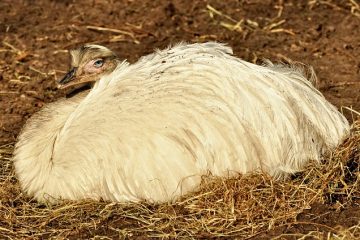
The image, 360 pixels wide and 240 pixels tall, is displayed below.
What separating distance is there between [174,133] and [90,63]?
3.59 ft

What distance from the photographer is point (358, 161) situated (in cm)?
621

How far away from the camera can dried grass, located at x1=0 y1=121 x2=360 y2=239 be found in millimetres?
5637

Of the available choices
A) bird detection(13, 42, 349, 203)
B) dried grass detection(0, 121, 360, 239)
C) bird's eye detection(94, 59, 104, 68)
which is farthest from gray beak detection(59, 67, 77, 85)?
dried grass detection(0, 121, 360, 239)

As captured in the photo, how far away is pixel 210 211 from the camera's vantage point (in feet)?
18.9

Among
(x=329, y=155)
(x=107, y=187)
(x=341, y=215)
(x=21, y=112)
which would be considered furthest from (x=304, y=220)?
(x=21, y=112)

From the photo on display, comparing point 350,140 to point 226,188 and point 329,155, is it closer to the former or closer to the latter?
point 329,155

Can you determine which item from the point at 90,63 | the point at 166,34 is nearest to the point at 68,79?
the point at 90,63

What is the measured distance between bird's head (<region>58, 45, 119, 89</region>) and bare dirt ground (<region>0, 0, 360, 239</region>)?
44.9 inches

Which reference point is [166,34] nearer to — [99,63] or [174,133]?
[99,63]

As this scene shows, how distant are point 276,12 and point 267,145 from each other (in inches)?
158

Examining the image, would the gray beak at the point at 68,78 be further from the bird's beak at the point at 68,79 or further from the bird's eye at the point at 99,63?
the bird's eye at the point at 99,63

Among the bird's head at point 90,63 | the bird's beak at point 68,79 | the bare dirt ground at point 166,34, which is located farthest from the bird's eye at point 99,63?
the bare dirt ground at point 166,34

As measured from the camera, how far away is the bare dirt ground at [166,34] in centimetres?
817

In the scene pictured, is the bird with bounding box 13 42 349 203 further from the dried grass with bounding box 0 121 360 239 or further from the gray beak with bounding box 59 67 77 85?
the gray beak with bounding box 59 67 77 85
